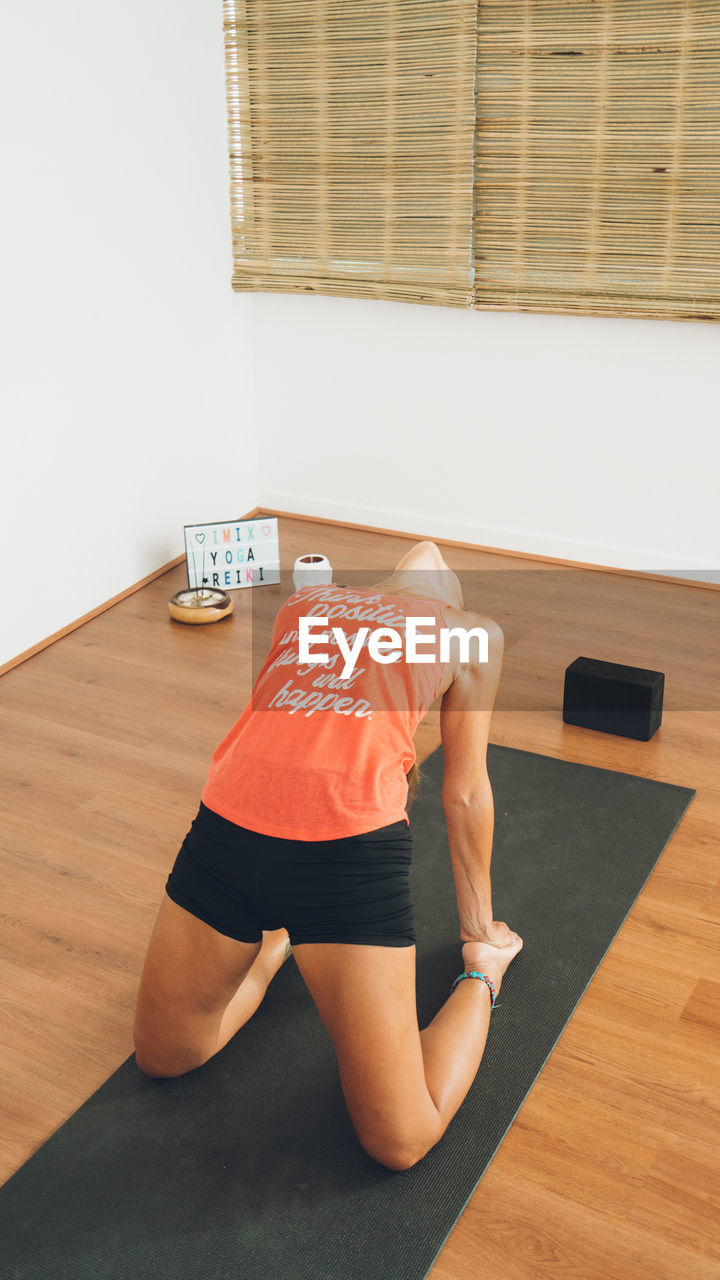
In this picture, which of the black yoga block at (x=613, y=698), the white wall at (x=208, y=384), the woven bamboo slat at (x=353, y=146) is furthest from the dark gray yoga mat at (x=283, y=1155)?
the woven bamboo slat at (x=353, y=146)

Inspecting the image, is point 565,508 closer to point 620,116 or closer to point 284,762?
point 620,116

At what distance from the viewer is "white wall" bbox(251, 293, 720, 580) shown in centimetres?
319

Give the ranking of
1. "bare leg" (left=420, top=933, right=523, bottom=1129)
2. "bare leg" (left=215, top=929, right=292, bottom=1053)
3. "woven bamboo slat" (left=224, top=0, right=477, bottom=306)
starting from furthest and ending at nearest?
"woven bamboo slat" (left=224, top=0, right=477, bottom=306) < "bare leg" (left=215, top=929, right=292, bottom=1053) < "bare leg" (left=420, top=933, right=523, bottom=1129)

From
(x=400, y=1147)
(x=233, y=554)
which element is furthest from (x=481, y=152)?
(x=400, y=1147)

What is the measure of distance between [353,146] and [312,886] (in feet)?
8.94

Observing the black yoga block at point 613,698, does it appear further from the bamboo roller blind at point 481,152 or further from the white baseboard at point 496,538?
the bamboo roller blind at point 481,152

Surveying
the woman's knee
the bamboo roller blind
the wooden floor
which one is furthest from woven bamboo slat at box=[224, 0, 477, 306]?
the woman's knee

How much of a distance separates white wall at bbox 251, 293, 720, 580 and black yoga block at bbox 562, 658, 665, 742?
0.93 m

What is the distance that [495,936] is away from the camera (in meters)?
1.73

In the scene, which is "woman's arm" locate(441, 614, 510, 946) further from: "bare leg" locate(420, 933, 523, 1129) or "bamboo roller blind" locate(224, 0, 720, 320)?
"bamboo roller blind" locate(224, 0, 720, 320)

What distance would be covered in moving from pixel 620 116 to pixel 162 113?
1282mm

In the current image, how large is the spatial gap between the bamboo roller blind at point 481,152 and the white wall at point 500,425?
0.11m

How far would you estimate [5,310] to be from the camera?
2668 mm

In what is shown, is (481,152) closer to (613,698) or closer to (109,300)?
(109,300)
